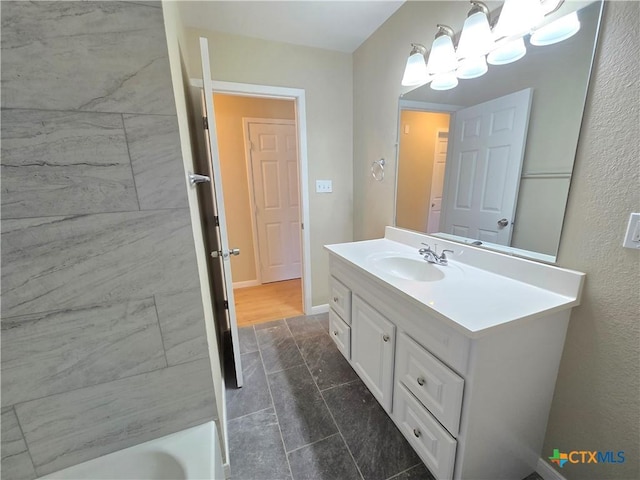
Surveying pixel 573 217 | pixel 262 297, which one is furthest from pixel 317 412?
pixel 262 297

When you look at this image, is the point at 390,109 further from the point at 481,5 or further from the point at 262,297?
the point at 262,297

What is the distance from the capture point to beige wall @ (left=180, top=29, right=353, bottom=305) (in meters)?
1.91

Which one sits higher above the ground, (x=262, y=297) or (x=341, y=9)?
(x=341, y=9)

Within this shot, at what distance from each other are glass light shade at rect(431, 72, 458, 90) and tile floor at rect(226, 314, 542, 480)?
1859 mm

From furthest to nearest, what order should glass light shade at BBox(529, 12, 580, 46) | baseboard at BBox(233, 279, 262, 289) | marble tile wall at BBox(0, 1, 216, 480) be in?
1. baseboard at BBox(233, 279, 262, 289)
2. glass light shade at BBox(529, 12, 580, 46)
3. marble tile wall at BBox(0, 1, 216, 480)

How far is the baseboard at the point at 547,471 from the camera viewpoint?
3.57 ft

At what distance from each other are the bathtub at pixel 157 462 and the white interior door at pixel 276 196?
2261 mm

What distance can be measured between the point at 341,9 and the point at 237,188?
1.97 metres

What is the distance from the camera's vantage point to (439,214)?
1.60 metres

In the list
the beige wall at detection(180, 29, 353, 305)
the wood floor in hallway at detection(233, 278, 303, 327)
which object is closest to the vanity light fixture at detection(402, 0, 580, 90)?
the beige wall at detection(180, 29, 353, 305)

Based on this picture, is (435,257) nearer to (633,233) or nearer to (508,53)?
(633,233)

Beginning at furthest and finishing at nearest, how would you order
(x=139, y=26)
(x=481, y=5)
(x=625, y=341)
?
(x=481, y=5), (x=625, y=341), (x=139, y=26)

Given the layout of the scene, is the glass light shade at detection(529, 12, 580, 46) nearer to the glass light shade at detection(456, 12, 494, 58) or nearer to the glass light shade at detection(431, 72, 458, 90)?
the glass light shade at detection(456, 12, 494, 58)

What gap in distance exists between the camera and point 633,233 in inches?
31.7
